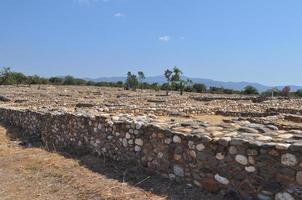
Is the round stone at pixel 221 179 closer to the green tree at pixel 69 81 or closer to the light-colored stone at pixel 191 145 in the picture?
the light-colored stone at pixel 191 145

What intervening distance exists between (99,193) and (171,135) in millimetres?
1514

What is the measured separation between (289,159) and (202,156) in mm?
1485

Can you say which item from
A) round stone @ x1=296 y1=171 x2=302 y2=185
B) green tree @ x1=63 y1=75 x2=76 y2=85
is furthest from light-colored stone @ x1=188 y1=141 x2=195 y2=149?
green tree @ x1=63 y1=75 x2=76 y2=85

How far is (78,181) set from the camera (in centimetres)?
723

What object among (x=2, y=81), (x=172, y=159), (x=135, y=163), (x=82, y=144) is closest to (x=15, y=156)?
(x=82, y=144)

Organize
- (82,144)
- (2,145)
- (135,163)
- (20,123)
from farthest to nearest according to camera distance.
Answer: (20,123)
(2,145)
(82,144)
(135,163)

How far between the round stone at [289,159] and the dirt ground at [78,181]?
119cm

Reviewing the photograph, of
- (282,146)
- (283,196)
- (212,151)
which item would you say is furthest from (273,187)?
(212,151)

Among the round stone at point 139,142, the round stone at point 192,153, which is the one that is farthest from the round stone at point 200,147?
the round stone at point 139,142

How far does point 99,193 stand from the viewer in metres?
6.45

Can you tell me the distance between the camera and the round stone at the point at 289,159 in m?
4.89

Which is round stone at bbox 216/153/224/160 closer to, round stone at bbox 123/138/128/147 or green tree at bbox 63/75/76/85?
round stone at bbox 123/138/128/147

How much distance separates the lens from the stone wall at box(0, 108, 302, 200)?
502 centimetres

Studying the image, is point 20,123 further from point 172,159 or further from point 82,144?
point 172,159
